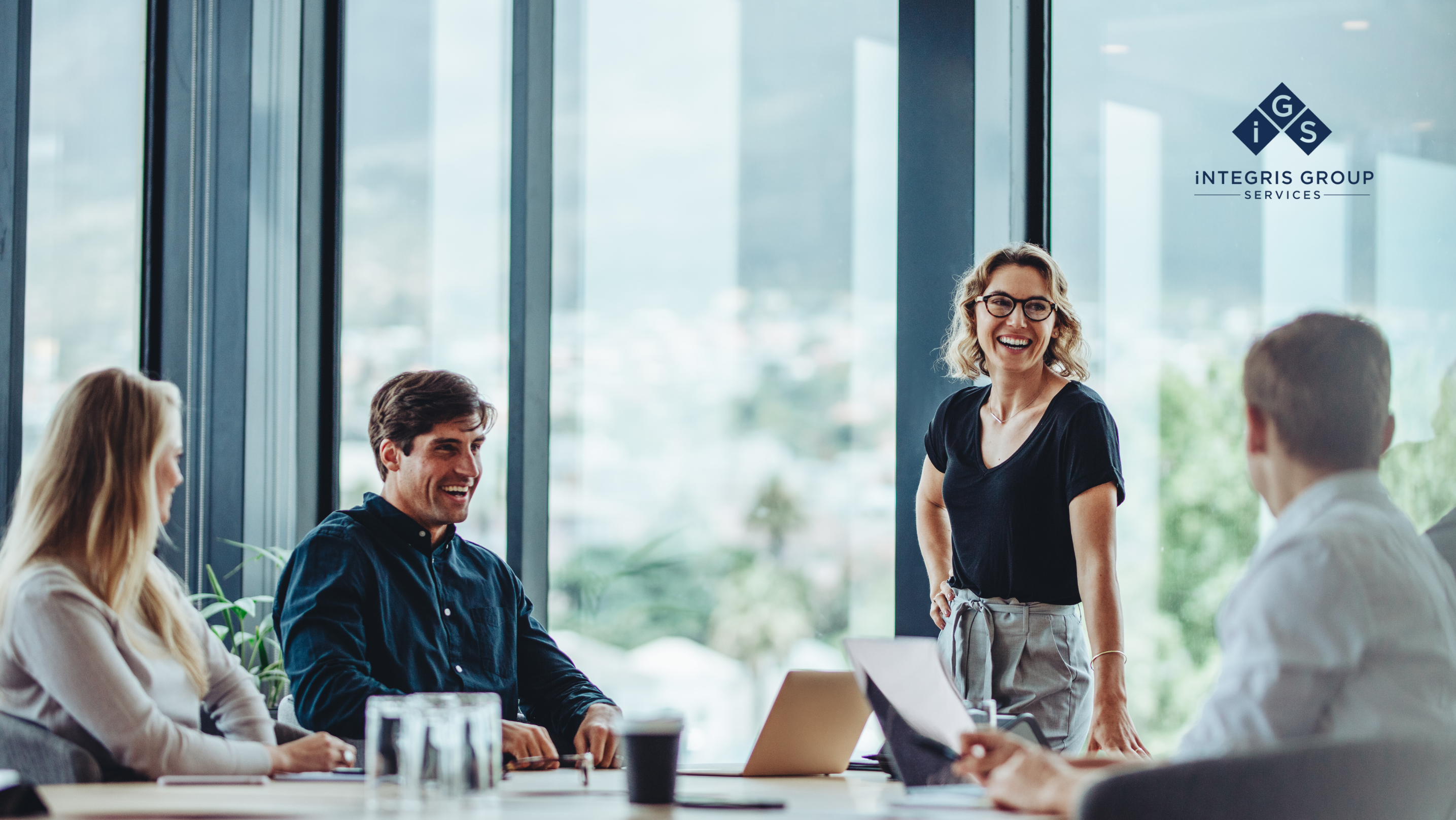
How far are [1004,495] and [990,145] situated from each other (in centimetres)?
118

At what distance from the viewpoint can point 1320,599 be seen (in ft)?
4.31

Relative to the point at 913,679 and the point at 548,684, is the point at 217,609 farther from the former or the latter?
the point at 913,679

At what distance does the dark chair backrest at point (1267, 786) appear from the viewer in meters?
1.17

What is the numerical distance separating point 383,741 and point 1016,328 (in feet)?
5.60

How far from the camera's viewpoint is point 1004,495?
102 inches

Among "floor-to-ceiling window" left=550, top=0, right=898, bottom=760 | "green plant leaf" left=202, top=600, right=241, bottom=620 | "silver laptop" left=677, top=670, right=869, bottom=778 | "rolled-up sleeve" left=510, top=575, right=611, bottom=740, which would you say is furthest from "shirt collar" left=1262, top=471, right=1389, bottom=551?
"green plant leaf" left=202, top=600, right=241, bottom=620

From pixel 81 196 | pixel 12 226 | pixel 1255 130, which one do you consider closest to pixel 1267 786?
pixel 1255 130

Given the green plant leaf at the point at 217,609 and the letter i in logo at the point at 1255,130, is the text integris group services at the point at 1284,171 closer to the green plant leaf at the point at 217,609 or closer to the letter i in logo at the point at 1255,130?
the letter i in logo at the point at 1255,130

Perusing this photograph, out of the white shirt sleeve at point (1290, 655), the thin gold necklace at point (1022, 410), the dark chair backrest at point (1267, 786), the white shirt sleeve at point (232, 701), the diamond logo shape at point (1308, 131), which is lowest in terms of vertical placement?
the white shirt sleeve at point (232, 701)

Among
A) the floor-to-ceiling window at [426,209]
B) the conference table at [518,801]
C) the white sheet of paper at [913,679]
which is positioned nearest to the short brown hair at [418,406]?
the conference table at [518,801]

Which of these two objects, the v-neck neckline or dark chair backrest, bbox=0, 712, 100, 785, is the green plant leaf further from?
the v-neck neckline

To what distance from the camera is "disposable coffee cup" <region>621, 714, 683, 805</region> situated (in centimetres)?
144

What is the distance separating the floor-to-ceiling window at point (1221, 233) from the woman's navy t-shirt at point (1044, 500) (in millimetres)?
667

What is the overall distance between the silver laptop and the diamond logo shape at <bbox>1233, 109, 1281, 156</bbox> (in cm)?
208
